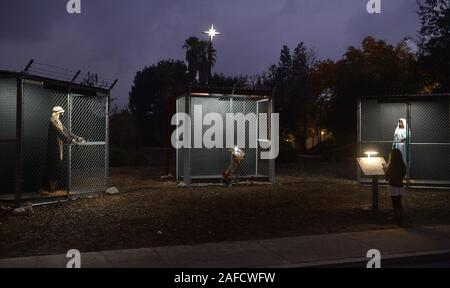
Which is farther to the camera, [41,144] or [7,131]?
[41,144]

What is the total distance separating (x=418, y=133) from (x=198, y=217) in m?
9.38

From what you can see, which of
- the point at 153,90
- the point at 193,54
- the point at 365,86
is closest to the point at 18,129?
the point at 365,86

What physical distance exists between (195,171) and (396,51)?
36373 mm

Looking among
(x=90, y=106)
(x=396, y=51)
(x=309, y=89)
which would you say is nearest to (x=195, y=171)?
(x=90, y=106)

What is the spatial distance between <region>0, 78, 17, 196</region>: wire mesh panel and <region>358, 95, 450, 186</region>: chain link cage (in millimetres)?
10192

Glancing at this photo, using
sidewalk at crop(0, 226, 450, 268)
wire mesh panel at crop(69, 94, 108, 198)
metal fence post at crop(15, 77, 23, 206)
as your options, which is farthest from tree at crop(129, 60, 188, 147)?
sidewalk at crop(0, 226, 450, 268)

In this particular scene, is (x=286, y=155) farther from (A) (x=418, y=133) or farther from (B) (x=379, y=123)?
(A) (x=418, y=133)

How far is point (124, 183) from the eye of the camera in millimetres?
16562

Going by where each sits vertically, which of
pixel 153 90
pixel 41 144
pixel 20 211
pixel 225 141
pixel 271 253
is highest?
pixel 153 90

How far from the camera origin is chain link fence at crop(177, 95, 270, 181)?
1628 centimetres

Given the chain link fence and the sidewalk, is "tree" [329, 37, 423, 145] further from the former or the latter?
the sidewalk

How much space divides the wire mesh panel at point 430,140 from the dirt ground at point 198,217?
119cm

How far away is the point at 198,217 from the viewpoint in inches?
412

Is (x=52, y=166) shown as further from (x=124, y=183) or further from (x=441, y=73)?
(x=441, y=73)
